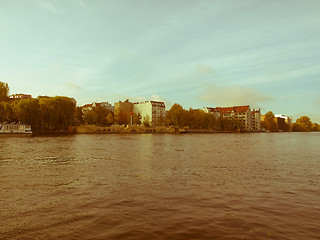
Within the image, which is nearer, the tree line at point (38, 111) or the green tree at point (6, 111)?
the green tree at point (6, 111)

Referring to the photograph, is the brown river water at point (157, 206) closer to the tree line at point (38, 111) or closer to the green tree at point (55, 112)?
the tree line at point (38, 111)

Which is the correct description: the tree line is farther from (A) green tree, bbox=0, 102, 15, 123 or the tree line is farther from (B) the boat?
(B) the boat

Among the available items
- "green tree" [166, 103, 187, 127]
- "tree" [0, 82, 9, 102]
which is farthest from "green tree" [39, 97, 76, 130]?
"green tree" [166, 103, 187, 127]

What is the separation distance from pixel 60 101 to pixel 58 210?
102 metres

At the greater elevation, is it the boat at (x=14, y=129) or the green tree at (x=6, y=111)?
the green tree at (x=6, y=111)

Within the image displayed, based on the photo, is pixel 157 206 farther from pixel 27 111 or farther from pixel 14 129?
pixel 14 129

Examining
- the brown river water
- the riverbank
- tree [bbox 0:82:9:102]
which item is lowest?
the brown river water

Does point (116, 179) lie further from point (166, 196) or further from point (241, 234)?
point (241, 234)

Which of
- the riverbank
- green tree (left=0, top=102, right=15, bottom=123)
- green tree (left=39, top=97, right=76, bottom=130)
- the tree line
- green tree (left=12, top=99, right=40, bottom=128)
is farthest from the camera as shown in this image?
the riverbank

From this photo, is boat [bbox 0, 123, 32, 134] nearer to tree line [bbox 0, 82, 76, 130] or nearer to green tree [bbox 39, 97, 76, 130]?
tree line [bbox 0, 82, 76, 130]

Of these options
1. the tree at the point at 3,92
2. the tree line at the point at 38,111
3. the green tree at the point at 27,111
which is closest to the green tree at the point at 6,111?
the tree line at the point at 38,111

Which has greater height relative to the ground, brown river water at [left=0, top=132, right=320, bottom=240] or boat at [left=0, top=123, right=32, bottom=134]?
boat at [left=0, top=123, right=32, bottom=134]

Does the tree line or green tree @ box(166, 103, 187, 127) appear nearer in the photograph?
the tree line

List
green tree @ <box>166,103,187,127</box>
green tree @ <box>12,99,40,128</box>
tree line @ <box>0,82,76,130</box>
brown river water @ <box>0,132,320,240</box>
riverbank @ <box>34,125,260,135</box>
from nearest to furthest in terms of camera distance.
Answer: brown river water @ <box>0,132,320,240</box> → green tree @ <box>12,99,40,128</box> → tree line @ <box>0,82,76,130</box> → riverbank @ <box>34,125,260,135</box> → green tree @ <box>166,103,187,127</box>
